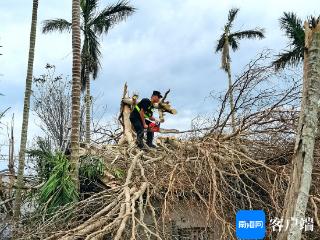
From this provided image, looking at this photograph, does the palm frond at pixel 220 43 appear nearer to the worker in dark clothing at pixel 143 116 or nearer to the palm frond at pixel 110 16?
the palm frond at pixel 110 16

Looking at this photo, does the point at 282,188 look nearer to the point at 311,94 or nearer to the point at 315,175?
the point at 315,175

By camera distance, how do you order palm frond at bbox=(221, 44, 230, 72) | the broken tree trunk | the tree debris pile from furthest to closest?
palm frond at bbox=(221, 44, 230, 72)
the broken tree trunk
the tree debris pile

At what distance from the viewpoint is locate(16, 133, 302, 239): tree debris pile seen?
6375mm

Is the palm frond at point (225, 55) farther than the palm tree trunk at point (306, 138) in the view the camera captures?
Yes

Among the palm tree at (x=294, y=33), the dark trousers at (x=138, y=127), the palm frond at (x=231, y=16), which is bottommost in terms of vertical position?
the dark trousers at (x=138, y=127)

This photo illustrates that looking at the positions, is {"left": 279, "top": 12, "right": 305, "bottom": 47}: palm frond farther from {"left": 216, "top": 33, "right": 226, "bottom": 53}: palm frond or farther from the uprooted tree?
the uprooted tree

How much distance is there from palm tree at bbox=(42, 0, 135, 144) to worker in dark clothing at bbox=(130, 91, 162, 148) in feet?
26.7

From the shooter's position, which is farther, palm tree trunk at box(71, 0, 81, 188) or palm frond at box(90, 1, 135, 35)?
palm frond at box(90, 1, 135, 35)

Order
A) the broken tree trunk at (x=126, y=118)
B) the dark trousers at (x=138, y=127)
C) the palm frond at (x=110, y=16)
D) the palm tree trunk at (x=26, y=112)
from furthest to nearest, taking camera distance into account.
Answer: the palm frond at (x=110, y=16) → the broken tree trunk at (x=126, y=118) → the dark trousers at (x=138, y=127) → the palm tree trunk at (x=26, y=112)

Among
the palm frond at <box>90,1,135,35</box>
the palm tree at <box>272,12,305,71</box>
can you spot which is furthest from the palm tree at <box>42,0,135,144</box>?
the palm tree at <box>272,12,305,71</box>

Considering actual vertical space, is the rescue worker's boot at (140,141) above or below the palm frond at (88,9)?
below

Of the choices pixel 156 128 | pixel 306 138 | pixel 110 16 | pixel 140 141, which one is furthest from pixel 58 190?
pixel 110 16

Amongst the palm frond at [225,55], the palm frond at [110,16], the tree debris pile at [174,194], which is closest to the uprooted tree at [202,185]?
the tree debris pile at [174,194]

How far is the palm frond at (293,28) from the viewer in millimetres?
19375
